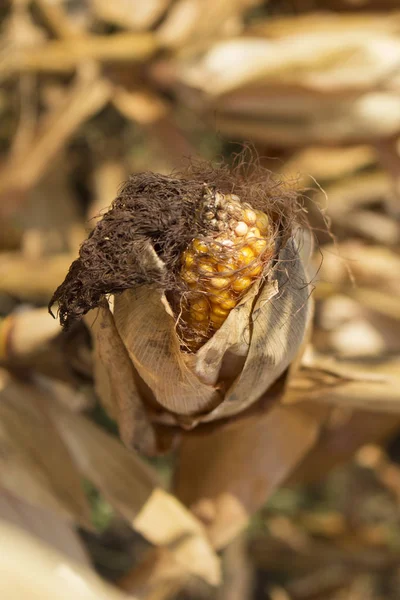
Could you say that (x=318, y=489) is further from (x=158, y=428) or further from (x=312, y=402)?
(x=158, y=428)

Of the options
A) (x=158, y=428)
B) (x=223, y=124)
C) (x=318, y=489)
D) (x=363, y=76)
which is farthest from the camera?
(x=318, y=489)

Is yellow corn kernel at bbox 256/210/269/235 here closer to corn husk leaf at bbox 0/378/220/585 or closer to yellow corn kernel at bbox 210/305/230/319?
yellow corn kernel at bbox 210/305/230/319

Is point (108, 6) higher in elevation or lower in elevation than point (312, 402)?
higher

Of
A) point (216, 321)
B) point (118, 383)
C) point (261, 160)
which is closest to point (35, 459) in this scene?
point (118, 383)

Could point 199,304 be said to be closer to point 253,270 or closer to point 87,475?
point 253,270

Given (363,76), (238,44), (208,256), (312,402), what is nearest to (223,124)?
(238,44)

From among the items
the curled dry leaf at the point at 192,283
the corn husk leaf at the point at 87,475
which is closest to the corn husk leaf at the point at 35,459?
the corn husk leaf at the point at 87,475

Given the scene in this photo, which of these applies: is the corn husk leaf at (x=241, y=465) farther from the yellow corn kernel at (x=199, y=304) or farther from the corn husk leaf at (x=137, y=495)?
the yellow corn kernel at (x=199, y=304)
